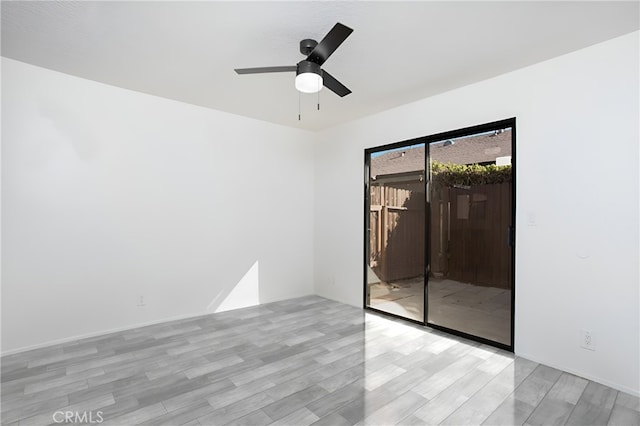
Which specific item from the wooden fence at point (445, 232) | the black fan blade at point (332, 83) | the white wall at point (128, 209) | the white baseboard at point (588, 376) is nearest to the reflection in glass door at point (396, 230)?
the wooden fence at point (445, 232)

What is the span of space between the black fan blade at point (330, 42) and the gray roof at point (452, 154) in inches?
79.1

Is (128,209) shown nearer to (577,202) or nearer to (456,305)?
(456,305)

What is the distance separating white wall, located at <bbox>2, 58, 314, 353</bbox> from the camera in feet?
10.2

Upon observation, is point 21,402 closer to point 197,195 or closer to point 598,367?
point 197,195

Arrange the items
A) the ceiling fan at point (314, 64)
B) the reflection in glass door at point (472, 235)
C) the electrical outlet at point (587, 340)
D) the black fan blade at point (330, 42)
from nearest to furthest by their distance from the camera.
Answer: the black fan blade at point (330, 42), the ceiling fan at point (314, 64), the electrical outlet at point (587, 340), the reflection in glass door at point (472, 235)

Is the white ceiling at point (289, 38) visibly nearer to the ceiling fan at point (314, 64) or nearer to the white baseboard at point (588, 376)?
the ceiling fan at point (314, 64)

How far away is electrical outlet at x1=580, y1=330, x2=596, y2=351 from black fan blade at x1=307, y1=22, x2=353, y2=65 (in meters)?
2.95

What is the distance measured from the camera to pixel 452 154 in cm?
366

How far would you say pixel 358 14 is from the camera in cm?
227

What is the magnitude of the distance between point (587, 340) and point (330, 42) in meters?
3.05

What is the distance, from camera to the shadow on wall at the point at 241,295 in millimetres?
4387

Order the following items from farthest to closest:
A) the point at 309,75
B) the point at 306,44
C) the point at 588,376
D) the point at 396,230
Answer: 1. the point at 396,230
2. the point at 588,376
3. the point at 306,44
4. the point at 309,75

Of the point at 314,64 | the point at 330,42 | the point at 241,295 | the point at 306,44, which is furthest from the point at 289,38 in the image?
the point at 241,295

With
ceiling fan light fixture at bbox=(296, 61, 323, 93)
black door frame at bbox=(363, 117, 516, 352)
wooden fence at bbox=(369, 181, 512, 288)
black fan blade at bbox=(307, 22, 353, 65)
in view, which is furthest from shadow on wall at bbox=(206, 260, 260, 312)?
black fan blade at bbox=(307, 22, 353, 65)
